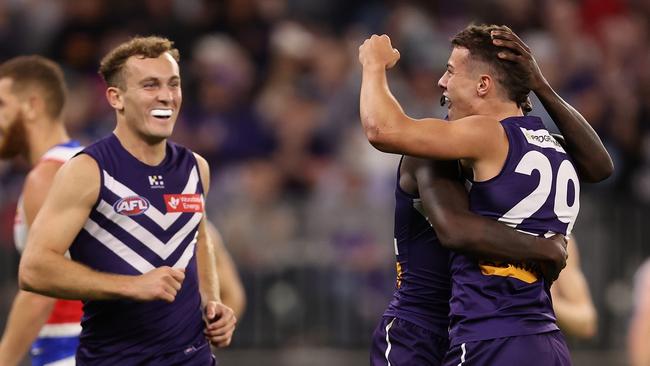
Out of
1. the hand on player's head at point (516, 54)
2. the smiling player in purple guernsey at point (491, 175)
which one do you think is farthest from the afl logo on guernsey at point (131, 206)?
the hand on player's head at point (516, 54)

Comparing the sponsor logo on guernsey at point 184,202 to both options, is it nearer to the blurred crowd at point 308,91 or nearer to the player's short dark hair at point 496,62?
the player's short dark hair at point 496,62

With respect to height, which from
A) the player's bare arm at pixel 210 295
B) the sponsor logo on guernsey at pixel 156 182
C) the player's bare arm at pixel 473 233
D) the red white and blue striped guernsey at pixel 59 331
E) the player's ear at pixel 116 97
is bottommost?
the red white and blue striped guernsey at pixel 59 331

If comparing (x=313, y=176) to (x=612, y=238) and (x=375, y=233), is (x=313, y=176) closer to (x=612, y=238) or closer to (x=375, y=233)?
(x=375, y=233)

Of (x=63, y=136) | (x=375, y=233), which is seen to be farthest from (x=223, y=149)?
(x=63, y=136)

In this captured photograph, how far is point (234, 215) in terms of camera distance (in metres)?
11.8

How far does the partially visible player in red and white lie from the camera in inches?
267

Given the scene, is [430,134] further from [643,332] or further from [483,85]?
[643,332]

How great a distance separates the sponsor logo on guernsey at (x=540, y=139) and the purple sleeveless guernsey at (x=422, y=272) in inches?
23.3

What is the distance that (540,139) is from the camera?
5418 millimetres

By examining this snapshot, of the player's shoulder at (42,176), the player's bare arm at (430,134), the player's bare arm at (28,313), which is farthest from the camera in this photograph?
the player's shoulder at (42,176)

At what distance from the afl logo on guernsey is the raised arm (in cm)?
176

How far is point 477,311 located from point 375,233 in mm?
6409

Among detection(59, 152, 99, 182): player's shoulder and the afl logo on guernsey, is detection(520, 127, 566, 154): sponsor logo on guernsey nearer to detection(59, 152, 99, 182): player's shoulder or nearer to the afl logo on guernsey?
the afl logo on guernsey

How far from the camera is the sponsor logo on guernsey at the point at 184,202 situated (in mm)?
5902
